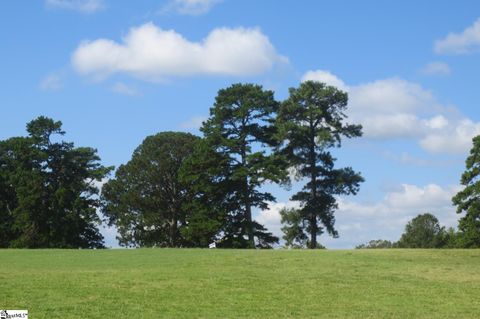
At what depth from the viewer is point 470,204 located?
2457 inches

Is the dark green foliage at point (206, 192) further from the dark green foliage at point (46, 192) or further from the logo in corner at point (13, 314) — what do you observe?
the logo in corner at point (13, 314)

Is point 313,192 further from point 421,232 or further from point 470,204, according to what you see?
point 421,232

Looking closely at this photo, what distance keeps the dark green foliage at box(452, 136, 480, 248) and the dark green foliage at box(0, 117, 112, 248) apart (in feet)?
121

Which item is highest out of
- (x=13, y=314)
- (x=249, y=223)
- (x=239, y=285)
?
(x=249, y=223)

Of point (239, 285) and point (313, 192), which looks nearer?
point (239, 285)

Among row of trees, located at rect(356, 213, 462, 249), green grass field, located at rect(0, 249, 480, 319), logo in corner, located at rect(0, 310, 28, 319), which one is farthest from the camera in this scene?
row of trees, located at rect(356, 213, 462, 249)

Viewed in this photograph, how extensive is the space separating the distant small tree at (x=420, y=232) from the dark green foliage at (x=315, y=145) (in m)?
35.4

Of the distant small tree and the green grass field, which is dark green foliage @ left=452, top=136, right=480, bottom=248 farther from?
the distant small tree

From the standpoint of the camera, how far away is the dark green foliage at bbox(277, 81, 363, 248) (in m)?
66.9

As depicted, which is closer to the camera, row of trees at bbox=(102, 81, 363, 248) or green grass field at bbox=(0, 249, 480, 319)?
green grass field at bbox=(0, 249, 480, 319)

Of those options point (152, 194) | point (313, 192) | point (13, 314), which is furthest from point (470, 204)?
point (13, 314)

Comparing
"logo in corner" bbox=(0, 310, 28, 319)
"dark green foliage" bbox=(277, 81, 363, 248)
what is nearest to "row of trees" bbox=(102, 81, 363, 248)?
"dark green foliage" bbox=(277, 81, 363, 248)

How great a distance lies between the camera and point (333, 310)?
22625mm

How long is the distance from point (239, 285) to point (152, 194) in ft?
162
